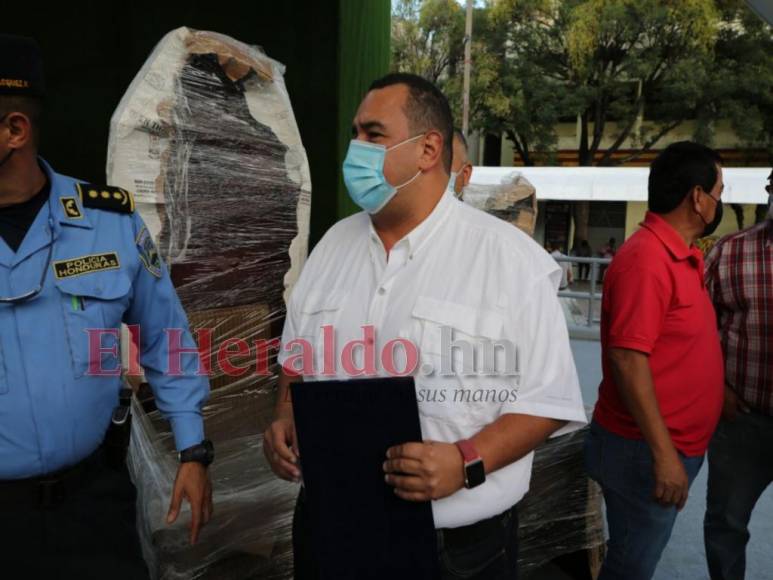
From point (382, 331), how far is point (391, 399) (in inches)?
9.8

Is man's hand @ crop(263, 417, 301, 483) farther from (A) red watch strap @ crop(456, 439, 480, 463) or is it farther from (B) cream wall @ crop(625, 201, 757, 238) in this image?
(B) cream wall @ crop(625, 201, 757, 238)

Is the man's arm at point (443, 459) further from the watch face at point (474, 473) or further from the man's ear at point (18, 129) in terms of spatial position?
the man's ear at point (18, 129)

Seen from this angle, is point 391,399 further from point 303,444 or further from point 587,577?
point 587,577

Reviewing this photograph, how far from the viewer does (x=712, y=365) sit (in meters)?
2.03

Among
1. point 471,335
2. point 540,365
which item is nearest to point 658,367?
point 540,365

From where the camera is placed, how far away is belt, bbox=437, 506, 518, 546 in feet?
4.55

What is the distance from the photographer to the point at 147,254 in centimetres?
165

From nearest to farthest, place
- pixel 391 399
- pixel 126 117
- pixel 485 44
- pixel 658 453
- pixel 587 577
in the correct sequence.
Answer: pixel 391 399 < pixel 658 453 < pixel 126 117 < pixel 587 577 < pixel 485 44

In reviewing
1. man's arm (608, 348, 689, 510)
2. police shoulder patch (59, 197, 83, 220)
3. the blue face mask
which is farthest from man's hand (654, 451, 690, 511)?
police shoulder patch (59, 197, 83, 220)

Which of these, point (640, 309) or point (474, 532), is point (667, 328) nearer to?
point (640, 309)

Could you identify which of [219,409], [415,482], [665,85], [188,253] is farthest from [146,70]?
[665,85]

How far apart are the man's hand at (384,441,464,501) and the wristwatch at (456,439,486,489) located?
14mm

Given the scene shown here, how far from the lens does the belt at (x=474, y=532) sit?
1.39 meters

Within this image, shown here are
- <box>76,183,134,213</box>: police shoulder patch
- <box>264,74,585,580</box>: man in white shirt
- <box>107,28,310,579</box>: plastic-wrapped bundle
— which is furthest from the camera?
<box>107,28,310,579</box>: plastic-wrapped bundle
